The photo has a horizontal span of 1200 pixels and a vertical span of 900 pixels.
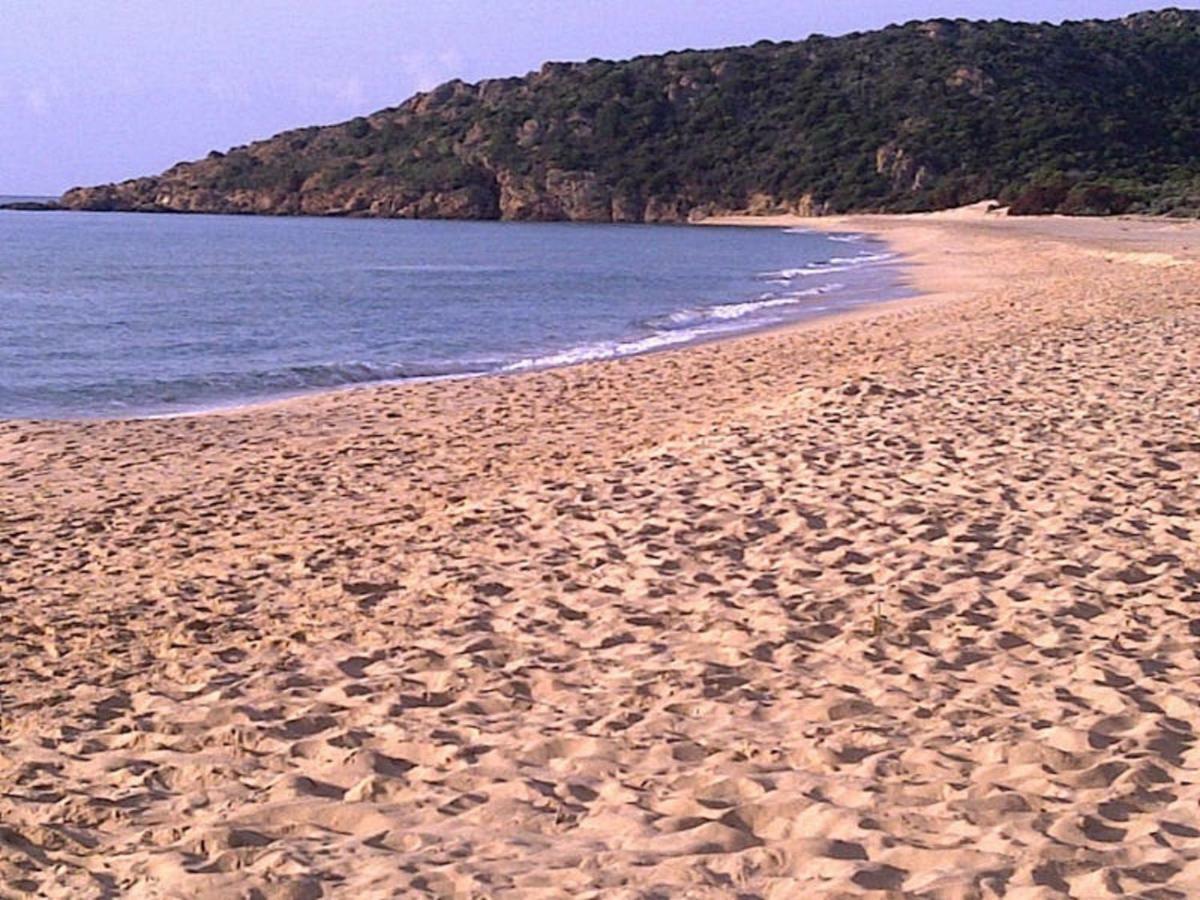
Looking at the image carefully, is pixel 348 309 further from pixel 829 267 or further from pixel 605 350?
pixel 829 267

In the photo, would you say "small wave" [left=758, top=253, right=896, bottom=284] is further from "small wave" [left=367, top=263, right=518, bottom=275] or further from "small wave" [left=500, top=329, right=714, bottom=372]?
"small wave" [left=500, top=329, right=714, bottom=372]

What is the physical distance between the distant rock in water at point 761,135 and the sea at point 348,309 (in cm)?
4317

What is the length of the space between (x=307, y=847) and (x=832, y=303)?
83.2 feet

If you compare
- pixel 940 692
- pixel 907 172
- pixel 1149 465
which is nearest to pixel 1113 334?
pixel 1149 465

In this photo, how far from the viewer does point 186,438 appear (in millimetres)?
13055

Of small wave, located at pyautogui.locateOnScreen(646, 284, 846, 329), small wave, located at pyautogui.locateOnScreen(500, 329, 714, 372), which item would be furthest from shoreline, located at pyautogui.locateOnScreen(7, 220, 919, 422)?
small wave, located at pyautogui.locateOnScreen(646, 284, 846, 329)

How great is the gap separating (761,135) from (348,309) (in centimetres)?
8830

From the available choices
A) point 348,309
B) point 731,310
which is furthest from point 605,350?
point 348,309

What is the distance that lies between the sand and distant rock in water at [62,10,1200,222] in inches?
3345

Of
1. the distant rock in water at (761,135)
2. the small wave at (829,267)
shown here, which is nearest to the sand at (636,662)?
the small wave at (829,267)

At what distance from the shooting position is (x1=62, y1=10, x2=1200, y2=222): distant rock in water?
101 m

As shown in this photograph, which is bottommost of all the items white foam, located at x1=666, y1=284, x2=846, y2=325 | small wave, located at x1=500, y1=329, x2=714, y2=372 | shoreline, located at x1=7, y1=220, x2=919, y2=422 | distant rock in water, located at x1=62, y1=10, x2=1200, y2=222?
white foam, located at x1=666, y1=284, x2=846, y2=325

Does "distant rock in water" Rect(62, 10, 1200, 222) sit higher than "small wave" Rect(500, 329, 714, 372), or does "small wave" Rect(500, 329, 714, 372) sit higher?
"distant rock in water" Rect(62, 10, 1200, 222)

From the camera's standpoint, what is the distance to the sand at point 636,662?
13.2ft
